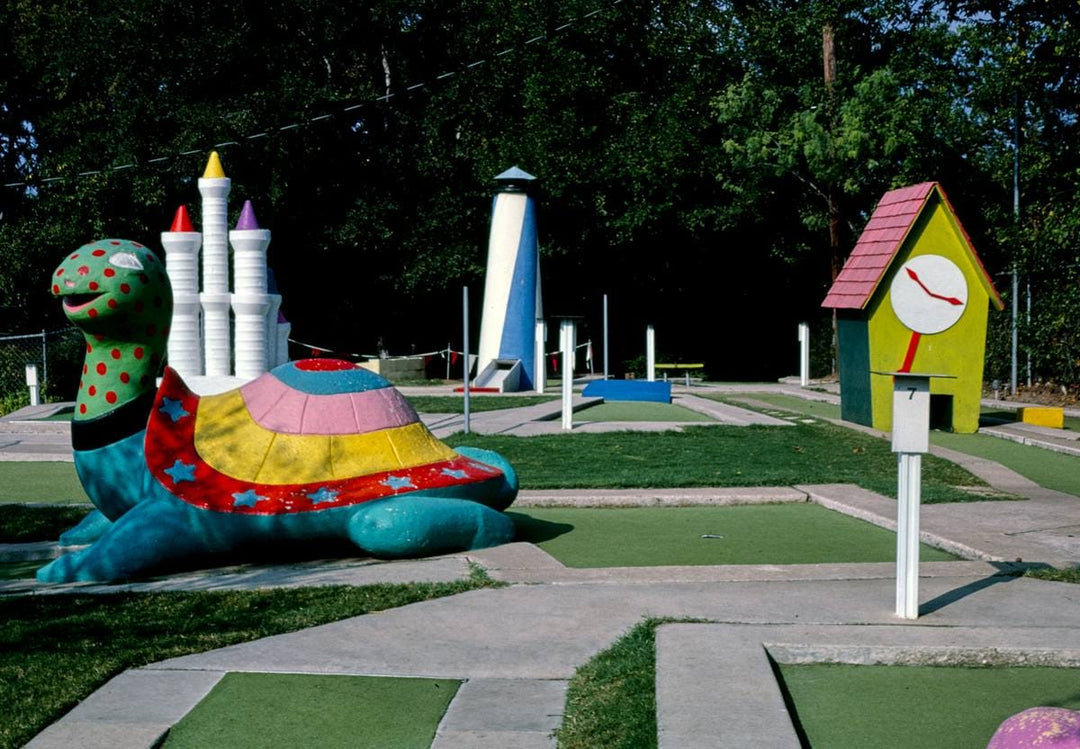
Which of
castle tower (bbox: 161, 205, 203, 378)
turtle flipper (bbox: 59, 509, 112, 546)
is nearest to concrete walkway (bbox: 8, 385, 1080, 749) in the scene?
turtle flipper (bbox: 59, 509, 112, 546)

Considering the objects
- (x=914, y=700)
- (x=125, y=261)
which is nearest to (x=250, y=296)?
(x=125, y=261)

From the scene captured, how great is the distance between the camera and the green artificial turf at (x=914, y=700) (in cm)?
450

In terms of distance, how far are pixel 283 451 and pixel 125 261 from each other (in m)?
1.55

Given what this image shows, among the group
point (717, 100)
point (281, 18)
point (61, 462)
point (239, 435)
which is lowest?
point (61, 462)

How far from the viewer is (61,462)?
1388 centimetres

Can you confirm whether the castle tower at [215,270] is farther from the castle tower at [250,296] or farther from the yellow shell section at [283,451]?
the yellow shell section at [283,451]

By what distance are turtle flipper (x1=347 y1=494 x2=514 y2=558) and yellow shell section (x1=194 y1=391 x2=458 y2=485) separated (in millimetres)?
257

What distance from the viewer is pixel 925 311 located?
1669 centimetres

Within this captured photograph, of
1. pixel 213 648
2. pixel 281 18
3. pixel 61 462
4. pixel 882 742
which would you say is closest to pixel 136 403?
pixel 213 648

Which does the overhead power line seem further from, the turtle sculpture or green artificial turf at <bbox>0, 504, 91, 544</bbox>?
the turtle sculpture

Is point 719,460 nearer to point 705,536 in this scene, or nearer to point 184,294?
point 705,536

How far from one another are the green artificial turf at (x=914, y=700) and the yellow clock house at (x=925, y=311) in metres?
11.6

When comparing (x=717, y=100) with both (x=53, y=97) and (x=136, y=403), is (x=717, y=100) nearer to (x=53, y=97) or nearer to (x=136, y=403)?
(x=53, y=97)

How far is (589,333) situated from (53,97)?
16.7 metres
